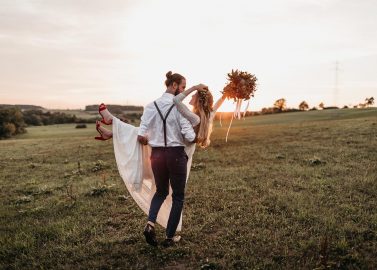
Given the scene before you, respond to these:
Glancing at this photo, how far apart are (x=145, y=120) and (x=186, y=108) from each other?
2.76 ft

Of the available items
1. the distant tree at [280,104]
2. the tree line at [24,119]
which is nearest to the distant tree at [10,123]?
the tree line at [24,119]

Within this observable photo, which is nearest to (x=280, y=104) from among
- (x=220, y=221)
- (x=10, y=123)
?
(x=10, y=123)

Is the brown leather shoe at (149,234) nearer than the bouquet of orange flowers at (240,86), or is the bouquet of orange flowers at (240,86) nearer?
the brown leather shoe at (149,234)

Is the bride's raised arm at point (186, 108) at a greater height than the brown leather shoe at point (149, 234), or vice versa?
the bride's raised arm at point (186, 108)

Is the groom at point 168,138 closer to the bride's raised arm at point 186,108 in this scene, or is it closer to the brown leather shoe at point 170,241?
the bride's raised arm at point 186,108

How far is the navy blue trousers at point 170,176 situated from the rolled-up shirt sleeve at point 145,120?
383 mm

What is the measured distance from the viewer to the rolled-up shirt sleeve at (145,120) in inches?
293

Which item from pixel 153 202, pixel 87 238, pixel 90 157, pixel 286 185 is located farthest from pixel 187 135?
pixel 90 157

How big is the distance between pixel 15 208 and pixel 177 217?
6.29 metres

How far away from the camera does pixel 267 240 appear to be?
7.85 m

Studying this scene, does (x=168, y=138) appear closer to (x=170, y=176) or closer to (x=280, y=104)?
(x=170, y=176)

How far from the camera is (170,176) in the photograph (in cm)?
756

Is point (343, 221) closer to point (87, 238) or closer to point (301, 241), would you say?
point (301, 241)

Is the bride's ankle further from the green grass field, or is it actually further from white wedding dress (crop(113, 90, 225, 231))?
the green grass field
